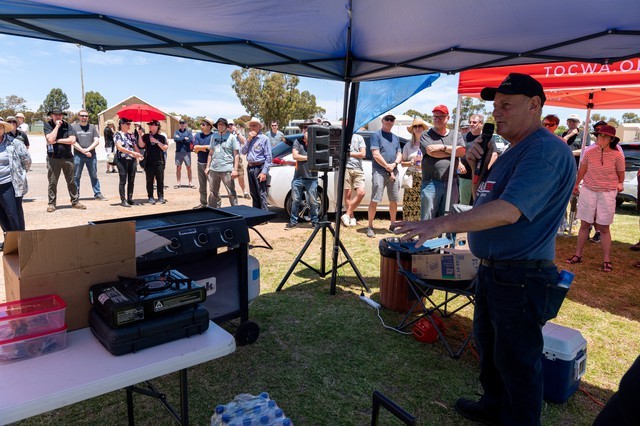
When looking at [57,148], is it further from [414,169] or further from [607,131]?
[607,131]

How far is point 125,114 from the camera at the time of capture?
12.4 metres

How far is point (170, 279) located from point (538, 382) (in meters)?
1.95

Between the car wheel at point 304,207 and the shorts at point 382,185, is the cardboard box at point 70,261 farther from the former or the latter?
the car wheel at point 304,207

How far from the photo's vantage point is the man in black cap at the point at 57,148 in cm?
793

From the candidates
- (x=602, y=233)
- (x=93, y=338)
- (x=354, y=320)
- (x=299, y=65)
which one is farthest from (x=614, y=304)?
(x=93, y=338)

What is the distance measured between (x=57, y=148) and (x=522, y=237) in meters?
8.82

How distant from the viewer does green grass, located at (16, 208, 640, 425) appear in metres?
2.63

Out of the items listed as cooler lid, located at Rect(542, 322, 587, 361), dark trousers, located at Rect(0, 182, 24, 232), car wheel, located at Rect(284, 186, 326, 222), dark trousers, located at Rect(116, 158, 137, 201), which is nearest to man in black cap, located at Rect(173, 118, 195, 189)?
dark trousers, located at Rect(116, 158, 137, 201)

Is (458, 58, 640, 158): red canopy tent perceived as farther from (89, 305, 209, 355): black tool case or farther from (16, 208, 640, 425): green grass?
(89, 305, 209, 355): black tool case

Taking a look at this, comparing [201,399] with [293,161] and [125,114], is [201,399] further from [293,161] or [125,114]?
[125,114]

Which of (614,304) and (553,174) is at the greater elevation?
(553,174)

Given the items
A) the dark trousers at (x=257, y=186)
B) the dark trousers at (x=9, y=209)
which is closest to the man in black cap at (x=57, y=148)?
the dark trousers at (x=9, y=209)

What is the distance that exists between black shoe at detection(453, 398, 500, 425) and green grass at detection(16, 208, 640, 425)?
0.07 metres

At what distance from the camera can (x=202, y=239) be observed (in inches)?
116
